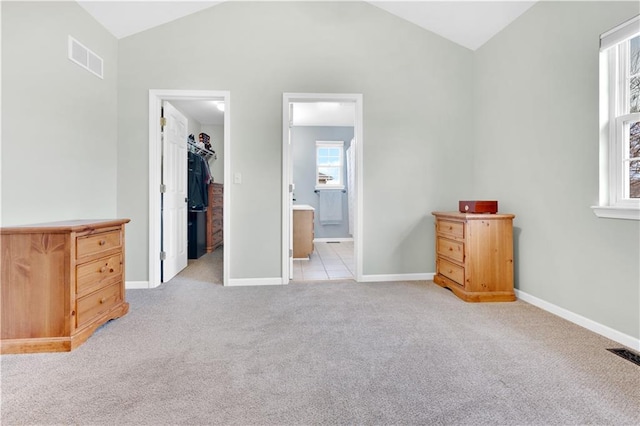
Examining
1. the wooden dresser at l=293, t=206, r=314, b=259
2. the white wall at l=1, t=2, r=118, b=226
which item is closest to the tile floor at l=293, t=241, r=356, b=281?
the wooden dresser at l=293, t=206, r=314, b=259

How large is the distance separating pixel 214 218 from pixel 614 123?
16.2 ft

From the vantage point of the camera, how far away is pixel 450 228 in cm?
278

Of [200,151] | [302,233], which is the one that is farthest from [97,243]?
[200,151]

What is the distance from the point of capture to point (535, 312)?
227 centimetres

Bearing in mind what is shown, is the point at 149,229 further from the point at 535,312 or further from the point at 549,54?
the point at 549,54

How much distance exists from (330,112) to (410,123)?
247 centimetres

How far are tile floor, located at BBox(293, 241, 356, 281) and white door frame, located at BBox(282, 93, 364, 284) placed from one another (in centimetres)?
39

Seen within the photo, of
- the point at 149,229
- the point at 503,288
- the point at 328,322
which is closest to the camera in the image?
the point at 328,322

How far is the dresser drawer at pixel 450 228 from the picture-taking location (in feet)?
8.55

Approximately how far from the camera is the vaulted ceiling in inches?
100

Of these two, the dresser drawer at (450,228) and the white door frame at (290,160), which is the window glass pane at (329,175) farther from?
the dresser drawer at (450,228)

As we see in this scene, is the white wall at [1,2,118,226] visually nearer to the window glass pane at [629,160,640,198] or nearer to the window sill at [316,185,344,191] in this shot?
the window glass pane at [629,160,640,198]

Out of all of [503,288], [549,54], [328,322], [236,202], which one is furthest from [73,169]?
[549,54]

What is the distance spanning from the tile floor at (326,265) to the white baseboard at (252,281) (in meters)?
0.29
